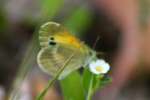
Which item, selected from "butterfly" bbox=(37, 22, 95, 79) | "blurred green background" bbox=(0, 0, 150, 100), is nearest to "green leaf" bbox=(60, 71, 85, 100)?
"butterfly" bbox=(37, 22, 95, 79)

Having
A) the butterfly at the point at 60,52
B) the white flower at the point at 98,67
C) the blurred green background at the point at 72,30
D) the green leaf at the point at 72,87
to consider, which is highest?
the butterfly at the point at 60,52

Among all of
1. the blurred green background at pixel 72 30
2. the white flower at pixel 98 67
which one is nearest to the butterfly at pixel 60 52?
the white flower at pixel 98 67

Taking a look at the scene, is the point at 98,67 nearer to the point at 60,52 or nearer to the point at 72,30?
the point at 60,52

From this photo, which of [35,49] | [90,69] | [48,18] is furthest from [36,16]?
[90,69]

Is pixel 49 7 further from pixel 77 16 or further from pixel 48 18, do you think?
pixel 77 16

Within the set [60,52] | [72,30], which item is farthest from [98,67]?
[72,30]

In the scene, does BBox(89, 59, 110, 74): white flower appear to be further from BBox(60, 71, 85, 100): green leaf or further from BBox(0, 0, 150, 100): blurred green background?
BBox(0, 0, 150, 100): blurred green background

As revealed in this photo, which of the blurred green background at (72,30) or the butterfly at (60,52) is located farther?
the blurred green background at (72,30)

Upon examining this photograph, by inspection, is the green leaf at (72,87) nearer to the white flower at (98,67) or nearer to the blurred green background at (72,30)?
the white flower at (98,67)
